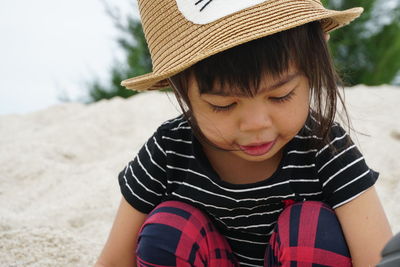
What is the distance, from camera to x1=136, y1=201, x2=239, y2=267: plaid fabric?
1.00 m

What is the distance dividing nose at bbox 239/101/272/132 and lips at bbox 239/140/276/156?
0.19 feet

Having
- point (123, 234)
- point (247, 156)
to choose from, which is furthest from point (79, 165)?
point (247, 156)

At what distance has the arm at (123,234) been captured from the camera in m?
1.12

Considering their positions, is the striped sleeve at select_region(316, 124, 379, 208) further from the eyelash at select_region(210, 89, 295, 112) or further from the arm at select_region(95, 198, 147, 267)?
the arm at select_region(95, 198, 147, 267)

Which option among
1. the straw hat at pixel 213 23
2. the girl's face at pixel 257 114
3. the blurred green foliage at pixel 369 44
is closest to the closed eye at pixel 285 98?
the girl's face at pixel 257 114

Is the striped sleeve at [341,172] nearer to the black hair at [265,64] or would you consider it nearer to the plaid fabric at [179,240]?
the black hair at [265,64]

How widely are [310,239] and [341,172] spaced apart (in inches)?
5.5

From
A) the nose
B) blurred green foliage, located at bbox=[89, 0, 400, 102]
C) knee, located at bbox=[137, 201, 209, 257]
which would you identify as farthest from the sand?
blurred green foliage, located at bbox=[89, 0, 400, 102]

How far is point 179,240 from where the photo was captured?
3.28 ft

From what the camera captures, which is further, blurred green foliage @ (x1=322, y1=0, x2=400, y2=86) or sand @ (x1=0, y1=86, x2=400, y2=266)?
blurred green foliage @ (x1=322, y1=0, x2=400, y2=86)

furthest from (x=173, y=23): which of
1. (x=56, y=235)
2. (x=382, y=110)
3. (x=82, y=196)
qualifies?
(x=382, y=110)

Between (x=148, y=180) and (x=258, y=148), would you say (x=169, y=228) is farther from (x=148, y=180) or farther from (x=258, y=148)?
(x=258, y=148)

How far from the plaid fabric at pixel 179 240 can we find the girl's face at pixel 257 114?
7.6 inches

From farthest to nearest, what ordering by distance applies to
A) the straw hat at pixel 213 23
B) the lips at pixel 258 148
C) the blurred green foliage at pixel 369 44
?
the blurred green foliage at pixel 369 44 < the lips at pixel 258 148 < the straw hat at pixel 213 23
